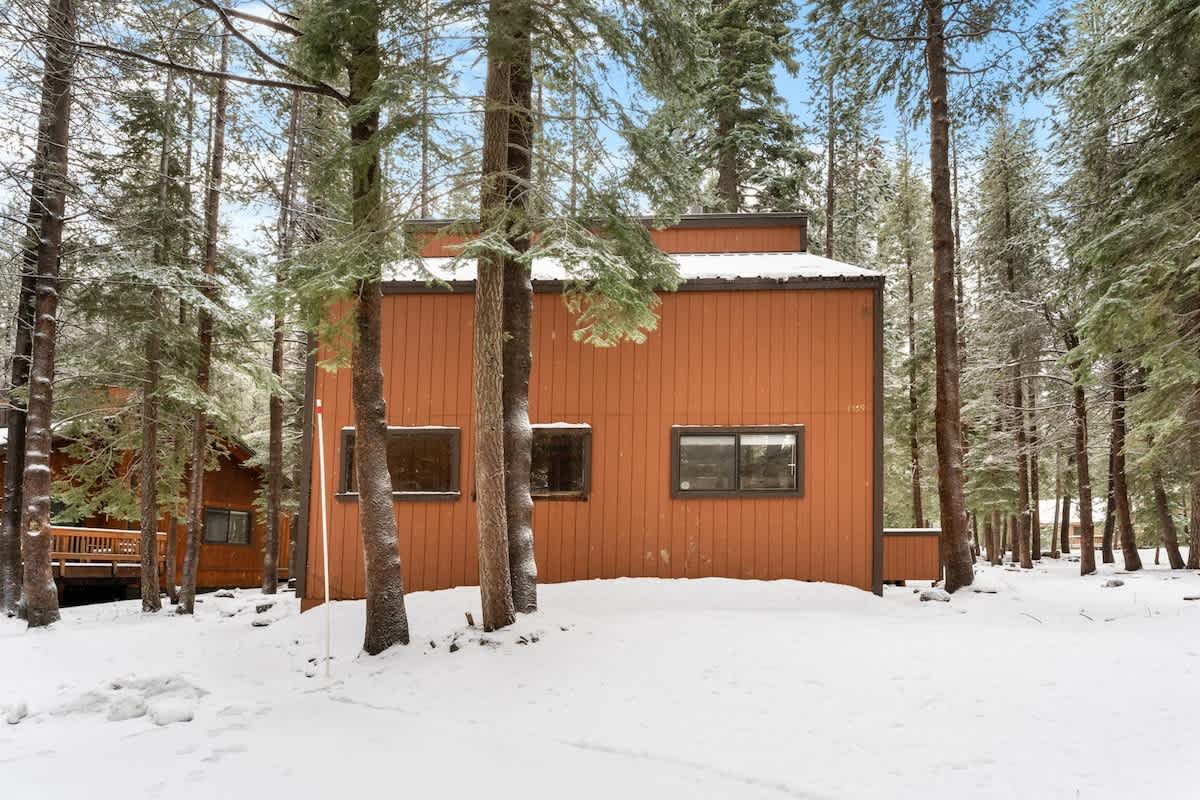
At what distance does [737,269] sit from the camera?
10.1m

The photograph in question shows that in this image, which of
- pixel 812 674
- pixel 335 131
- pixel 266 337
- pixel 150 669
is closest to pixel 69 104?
pixel 266 337

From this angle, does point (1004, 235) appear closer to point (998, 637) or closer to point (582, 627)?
point (998, 637)

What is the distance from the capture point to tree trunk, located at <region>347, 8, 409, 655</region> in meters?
6.95

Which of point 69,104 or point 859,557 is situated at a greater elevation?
point 69,104

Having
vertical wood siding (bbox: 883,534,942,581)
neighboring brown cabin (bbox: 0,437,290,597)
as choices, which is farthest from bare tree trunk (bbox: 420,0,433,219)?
neighboring brown cabin (bbox: 0,437,290,597)

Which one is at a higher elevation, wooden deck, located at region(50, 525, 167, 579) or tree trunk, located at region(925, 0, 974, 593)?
tree trunk, located at region(925, 0, 974, 593)

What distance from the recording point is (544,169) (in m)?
7.86

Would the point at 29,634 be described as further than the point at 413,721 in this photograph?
Yes

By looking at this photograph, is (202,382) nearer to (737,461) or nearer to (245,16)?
(245,16)

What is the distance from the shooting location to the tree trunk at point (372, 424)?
6945 millimetres

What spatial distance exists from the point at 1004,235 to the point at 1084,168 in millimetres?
5902

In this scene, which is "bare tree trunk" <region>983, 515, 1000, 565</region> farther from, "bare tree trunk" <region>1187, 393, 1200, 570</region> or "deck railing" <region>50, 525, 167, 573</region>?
"deck railing" <region>50, 525, 167, 573</region>

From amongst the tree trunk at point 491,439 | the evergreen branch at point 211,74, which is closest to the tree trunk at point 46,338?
the evergreen branch at point 211,74

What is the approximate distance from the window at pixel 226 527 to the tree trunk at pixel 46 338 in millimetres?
9868
